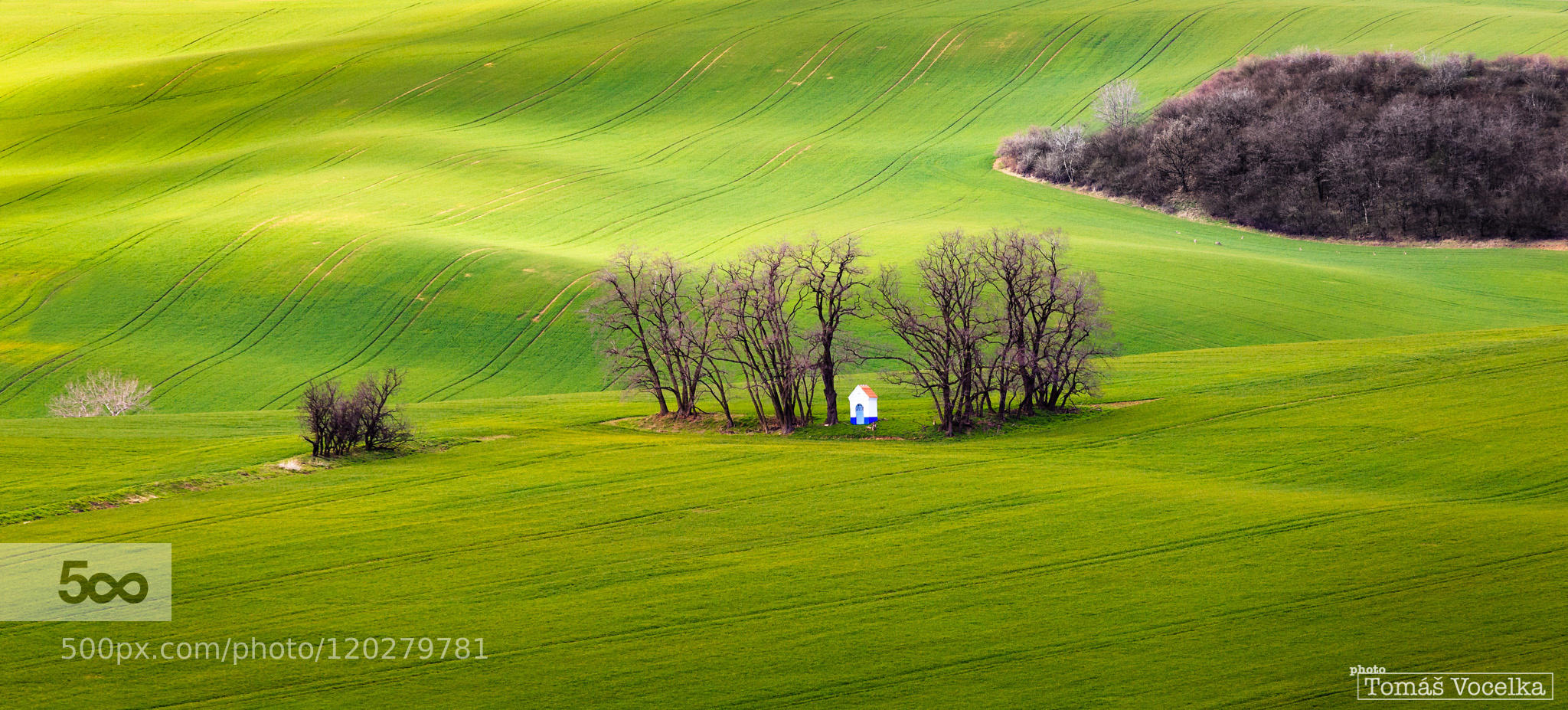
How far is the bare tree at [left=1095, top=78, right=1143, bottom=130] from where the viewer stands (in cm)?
8794

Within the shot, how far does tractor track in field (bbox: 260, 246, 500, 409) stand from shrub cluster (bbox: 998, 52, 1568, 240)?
131 feet

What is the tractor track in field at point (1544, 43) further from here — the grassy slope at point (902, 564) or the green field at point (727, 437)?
the grassy slope at point (902, 564)

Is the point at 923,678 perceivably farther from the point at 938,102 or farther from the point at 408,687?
the point at 938,102

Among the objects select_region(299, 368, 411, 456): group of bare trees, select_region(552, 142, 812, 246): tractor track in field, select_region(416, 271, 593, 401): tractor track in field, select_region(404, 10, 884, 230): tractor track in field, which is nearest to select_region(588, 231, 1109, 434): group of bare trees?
select_region(299, 368, 411, 456): group of bare trees

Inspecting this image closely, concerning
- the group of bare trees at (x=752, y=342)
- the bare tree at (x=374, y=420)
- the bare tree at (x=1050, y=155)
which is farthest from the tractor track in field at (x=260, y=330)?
the bare tree at (x=1050, y=155)

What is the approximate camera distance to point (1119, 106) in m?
88.6

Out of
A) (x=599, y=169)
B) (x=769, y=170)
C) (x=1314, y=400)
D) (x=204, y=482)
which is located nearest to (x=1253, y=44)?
(x=769, y=170)

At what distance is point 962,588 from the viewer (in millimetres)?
24094

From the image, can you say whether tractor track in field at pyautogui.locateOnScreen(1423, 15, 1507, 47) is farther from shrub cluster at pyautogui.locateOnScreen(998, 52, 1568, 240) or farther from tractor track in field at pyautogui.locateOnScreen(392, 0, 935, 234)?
tractor track in field at pyautogui.locateOnScreen(392, 0, 935, 234)

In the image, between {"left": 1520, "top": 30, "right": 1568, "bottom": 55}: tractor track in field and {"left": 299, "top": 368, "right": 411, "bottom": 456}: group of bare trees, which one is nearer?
{"left": 299, "top": 368, "right": 411, "bottom": 456}: group of bare trees

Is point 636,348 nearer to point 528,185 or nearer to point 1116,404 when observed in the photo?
point 1116,404

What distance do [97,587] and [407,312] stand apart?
3940 cm

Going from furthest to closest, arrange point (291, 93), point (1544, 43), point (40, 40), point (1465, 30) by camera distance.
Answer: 1. point (40, 40)
2. point (291, 93)
3. point (1465, 30)
4. point (1544, 43)

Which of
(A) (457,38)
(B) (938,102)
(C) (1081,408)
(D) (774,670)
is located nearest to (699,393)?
(C) (1081,408)
